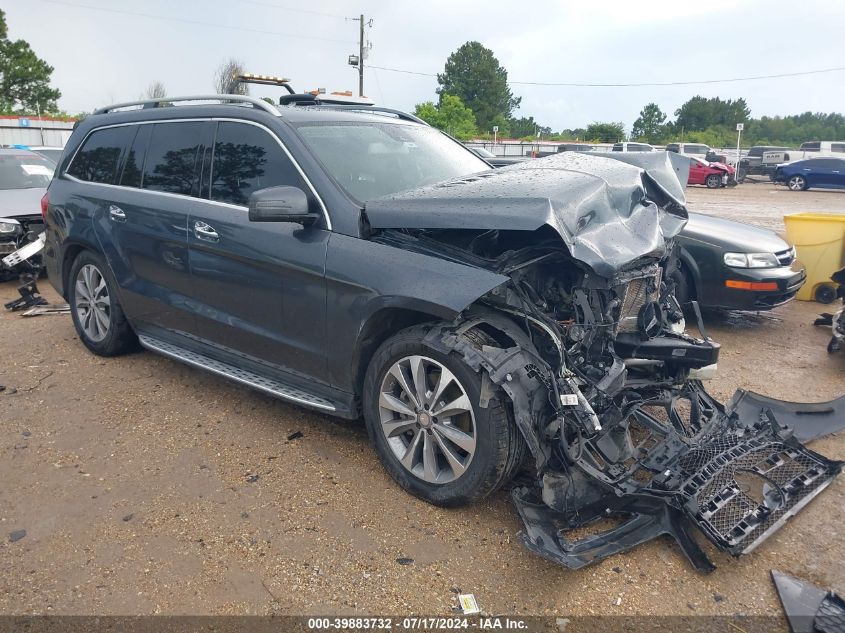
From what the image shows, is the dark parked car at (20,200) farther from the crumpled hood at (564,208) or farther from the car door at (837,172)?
the car door at (837,172)

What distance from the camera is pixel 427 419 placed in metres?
3.12

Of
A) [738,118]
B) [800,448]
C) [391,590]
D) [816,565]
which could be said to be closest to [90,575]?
[391,590]

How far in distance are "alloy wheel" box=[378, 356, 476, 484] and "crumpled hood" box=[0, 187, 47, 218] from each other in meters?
7.02

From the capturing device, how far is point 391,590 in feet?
8.70

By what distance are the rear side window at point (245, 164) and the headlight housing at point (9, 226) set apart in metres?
5.31

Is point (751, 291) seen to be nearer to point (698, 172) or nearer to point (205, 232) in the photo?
point (205, 232)

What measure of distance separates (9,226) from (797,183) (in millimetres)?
28917

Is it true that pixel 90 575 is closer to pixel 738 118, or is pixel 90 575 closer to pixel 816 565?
pixel 816 565

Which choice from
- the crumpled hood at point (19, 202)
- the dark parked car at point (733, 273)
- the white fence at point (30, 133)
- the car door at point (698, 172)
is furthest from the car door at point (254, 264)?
the white fence at point (30, 133)

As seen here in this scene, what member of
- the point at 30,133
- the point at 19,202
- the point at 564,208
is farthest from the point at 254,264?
the point at 30,133

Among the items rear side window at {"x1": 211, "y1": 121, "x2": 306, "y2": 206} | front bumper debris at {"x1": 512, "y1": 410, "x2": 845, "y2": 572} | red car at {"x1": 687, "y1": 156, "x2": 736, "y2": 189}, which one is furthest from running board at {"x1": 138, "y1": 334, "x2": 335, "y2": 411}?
red car at {"x1": 687, "y1": 156, "x2": 736, "y2": 189}

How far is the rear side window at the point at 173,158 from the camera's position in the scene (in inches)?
167

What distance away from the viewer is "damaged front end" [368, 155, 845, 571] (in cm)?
283

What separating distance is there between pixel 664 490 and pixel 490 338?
1005 mm
